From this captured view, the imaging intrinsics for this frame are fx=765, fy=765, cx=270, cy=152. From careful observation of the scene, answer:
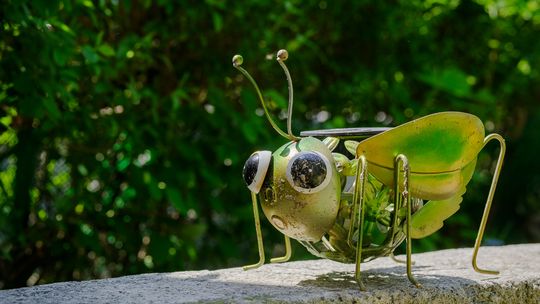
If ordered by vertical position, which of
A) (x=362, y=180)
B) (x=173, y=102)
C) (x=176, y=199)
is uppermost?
(x=173, y=102)

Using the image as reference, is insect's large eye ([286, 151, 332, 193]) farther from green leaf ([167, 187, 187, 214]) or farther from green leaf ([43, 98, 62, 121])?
green leaf ([167, 187, 187, 214])

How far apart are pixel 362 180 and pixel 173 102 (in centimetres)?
142

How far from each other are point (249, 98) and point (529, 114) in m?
2.24

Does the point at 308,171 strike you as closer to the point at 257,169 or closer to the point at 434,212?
the point at 257,169

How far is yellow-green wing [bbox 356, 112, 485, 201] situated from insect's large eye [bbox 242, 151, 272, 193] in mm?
186

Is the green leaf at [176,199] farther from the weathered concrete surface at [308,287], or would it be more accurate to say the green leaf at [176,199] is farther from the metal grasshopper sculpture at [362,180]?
the metal grasshopper sculpture at [362,180]

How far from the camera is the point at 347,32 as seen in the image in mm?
3439

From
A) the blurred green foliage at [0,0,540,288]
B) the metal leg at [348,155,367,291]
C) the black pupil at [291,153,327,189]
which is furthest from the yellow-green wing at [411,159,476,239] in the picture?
the blurred green foliage at [0,0,540,288]

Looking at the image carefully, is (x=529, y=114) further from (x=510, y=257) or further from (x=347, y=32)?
(x=510, y=257)

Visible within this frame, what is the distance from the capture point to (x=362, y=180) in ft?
4.86

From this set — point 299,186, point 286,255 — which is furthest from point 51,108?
point 299,186

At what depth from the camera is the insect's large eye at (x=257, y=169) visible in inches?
59.9

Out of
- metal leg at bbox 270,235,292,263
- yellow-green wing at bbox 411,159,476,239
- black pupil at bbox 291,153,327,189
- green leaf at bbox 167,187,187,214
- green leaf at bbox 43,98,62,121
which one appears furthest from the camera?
green leaf at bbox 167,187,187,214

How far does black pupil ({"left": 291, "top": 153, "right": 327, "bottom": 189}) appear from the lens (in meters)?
1.46
